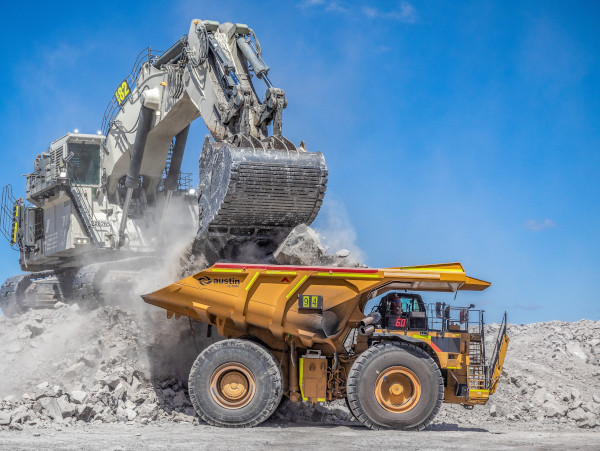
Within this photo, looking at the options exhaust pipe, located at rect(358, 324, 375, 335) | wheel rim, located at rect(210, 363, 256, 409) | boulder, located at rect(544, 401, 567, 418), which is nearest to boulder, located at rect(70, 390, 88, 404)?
wheel rim, located at rect(210, 363, 256, 409)

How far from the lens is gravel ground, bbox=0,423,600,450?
7.98 meters

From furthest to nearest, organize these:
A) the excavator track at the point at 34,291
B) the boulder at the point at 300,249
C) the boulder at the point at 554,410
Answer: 1. the excavator track at the point at 34,291
2. the boulder at the point at 554,410
3. the boulder at the point at 300,249

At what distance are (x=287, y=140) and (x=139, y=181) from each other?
594cm

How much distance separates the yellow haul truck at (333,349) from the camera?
9.56 meters

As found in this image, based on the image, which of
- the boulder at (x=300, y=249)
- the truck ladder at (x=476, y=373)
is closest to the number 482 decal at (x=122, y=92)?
the boulder at (x=300, y=249)

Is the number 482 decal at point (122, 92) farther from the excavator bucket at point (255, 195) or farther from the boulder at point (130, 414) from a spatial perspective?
the boulder at point (130, 414)

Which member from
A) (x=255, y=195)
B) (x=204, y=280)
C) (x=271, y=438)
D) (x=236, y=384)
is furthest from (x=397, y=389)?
(x=255, y=195)

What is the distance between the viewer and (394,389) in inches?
378

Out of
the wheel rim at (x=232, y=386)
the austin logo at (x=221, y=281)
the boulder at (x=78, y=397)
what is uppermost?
the austin logo at (x=221, y=281)

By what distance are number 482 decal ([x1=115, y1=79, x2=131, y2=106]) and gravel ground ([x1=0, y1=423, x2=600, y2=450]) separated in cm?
770

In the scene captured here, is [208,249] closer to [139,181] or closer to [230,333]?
[230,333]

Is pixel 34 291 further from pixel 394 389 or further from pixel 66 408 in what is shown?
pixel 394 389

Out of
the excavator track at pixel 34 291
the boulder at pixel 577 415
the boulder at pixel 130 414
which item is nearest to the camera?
the boulder at pixel 130 414

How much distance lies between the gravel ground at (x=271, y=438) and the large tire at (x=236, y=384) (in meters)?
0.22
